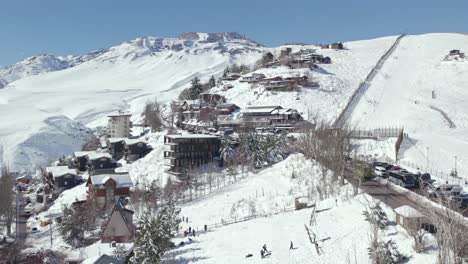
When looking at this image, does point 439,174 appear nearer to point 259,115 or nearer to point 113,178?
point 113,178

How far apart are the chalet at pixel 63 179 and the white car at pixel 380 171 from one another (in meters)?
43.6

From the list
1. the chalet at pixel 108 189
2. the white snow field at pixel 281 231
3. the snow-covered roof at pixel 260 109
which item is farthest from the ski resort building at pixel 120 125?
the white snow field at pixel 281 231

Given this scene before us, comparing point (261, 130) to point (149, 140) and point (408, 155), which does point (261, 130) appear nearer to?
point (149, 140)

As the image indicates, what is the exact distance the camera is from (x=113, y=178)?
5166 centimetres

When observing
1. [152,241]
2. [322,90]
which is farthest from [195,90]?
[152,241]

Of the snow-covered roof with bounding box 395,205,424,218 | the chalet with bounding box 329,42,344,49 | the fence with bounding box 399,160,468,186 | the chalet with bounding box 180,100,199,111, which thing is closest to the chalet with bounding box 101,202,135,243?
the snow-covered roof with bounding box 395,205,424,218

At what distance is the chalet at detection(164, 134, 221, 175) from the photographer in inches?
2196

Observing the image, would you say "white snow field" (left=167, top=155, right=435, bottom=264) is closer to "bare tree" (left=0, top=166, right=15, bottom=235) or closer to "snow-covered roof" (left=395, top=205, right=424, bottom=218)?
"snow-covered roof" (left=395, top=205, right=424, bottom=218)

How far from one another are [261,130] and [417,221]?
47675mm

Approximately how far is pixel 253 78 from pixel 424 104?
1357 inches

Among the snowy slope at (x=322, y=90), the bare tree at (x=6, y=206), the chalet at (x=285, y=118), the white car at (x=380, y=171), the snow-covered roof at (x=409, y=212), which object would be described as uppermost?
the snowy slope at (x=322, y=90)

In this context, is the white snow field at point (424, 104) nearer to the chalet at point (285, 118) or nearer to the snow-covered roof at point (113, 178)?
the chalet at point (285, 118)

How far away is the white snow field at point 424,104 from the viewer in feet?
150

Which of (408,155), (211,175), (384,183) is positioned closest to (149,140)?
(211,175)
